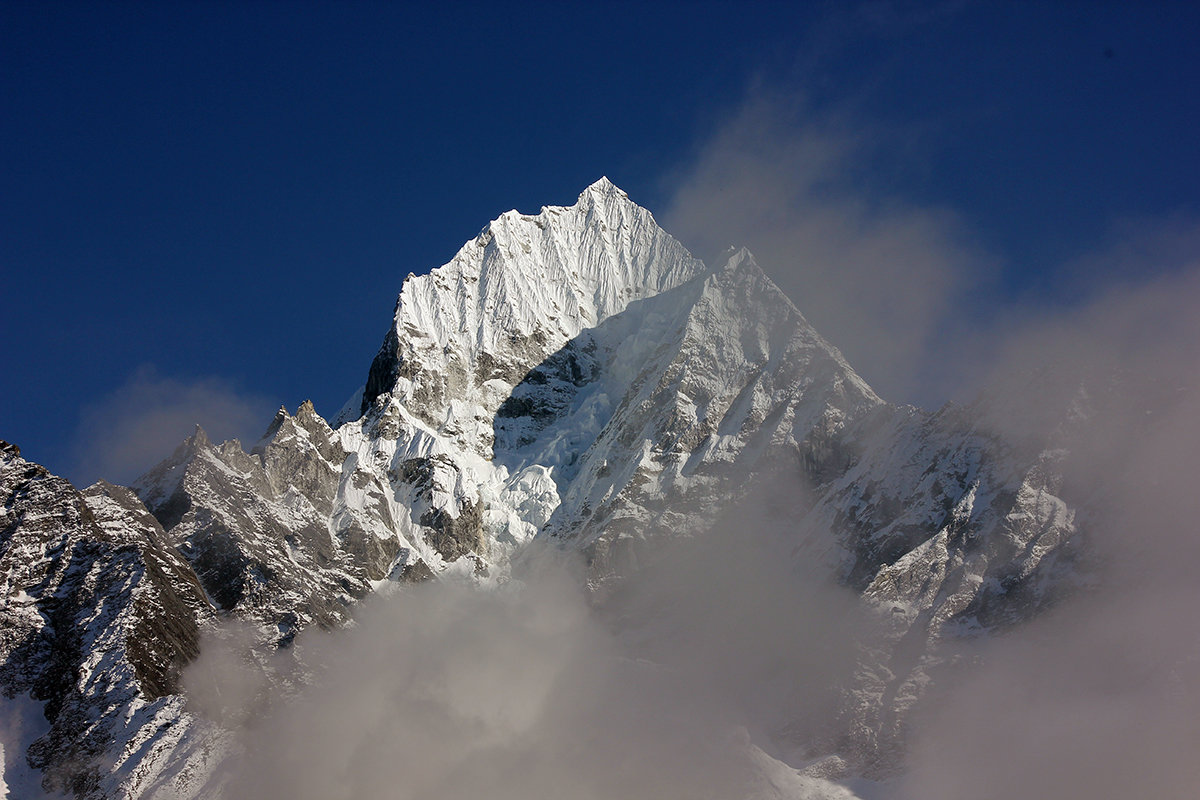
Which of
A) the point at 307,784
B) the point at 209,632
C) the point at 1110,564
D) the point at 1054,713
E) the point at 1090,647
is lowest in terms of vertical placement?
the point at 307,784

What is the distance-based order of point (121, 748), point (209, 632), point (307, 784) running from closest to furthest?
point (121, 748) → point (307, 784) → point (209, 632)

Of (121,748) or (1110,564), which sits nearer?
(121,748)

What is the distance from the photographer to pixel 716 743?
183000 millimetres

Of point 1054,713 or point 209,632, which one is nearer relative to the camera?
point 1054,713

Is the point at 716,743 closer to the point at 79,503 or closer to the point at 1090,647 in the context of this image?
the point at 1090,647

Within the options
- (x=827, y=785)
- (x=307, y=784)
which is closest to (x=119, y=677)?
(x=307, y=784)

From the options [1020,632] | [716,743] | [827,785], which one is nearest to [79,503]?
[716,743]

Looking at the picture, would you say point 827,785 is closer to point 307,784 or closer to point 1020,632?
point 1020,632

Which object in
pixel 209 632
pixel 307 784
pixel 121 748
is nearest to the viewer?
pixel 121 748

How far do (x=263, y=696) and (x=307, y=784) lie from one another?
55.2ft

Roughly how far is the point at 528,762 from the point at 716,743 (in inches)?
1174

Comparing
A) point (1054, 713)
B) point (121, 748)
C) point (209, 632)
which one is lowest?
point (121, 748)

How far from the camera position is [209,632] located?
633 feet

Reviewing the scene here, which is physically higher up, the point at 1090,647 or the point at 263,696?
the point at 1090,647
